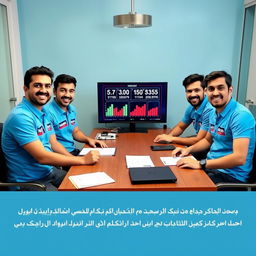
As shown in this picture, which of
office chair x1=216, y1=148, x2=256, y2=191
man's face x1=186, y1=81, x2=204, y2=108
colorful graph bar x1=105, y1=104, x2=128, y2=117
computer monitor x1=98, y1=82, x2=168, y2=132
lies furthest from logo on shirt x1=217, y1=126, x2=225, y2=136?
colorful graph bar x1=105, y1=104, x2=128, y2=117

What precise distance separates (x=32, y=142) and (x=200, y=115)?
1703 millimetres

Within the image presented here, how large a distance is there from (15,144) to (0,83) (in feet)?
4.63

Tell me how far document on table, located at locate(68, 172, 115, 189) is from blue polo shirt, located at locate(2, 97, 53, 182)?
390 mm

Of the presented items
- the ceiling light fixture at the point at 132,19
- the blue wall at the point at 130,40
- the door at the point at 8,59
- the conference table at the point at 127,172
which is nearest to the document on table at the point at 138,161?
the conference table at the point at 127,172

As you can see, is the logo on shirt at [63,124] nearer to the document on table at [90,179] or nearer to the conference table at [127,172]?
the conference table at [127,172]

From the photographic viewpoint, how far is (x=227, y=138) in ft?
6.38

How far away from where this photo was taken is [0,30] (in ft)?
9.41

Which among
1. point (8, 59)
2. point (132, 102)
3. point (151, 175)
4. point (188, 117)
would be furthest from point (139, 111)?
point (8, 59)

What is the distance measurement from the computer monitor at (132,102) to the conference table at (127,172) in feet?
1.63

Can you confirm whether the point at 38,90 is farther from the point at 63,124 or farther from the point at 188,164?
the point at 188,164

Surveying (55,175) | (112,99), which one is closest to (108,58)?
(112,99)

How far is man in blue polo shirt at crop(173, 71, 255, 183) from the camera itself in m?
1.76
